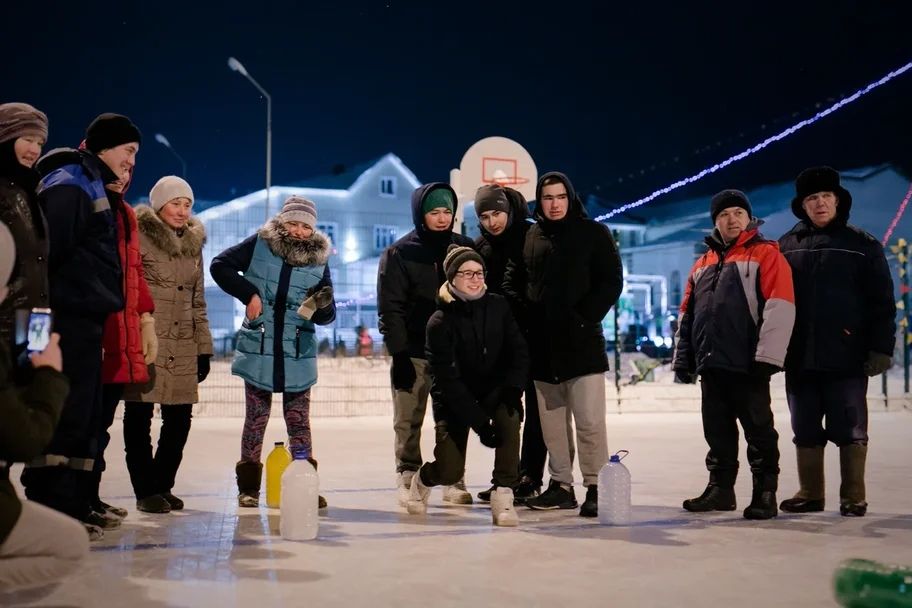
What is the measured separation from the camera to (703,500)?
497cm

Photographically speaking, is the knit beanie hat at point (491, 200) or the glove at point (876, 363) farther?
the knit beanie hat at point (491, 200)

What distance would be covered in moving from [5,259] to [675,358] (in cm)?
369

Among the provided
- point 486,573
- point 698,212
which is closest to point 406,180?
point 698,212

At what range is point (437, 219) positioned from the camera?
5.36 m

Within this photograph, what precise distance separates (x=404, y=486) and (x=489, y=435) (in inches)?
29.6

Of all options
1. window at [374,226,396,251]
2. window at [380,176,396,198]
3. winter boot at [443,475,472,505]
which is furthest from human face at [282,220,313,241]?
window at [380,176,396,198]

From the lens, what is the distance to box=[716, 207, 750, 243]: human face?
5152 millimetres

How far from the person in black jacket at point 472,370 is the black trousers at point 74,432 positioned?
5.18 feet

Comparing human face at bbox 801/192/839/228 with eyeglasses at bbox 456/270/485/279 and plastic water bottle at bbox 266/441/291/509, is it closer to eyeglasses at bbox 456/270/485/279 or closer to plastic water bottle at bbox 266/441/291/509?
eyeglasses at bbox 456/270/485/279

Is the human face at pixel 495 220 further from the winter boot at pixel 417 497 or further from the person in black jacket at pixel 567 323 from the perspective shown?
the winter boot at pixel 417 497

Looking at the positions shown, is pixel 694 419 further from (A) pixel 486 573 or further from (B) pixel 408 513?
(A) pixel 486 573

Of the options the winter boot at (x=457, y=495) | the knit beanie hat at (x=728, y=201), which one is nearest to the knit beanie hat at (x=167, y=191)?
the winter boot at (x=457, y=495)

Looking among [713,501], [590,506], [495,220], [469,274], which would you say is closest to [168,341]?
[469,274]

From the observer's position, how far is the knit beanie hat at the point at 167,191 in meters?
5.22
